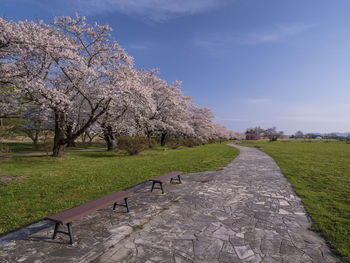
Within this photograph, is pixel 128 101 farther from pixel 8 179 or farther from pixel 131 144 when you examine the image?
pixel 8 179

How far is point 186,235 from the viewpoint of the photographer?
3846mm

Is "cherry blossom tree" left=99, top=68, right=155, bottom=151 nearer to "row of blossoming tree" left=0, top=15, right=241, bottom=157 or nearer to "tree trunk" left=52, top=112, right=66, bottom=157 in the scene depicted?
"row of blossoming tree" left=0, top=15, right=241, bottom=157

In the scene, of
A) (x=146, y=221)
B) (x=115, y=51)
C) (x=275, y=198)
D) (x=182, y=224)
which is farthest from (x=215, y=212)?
(x=115, y=51)

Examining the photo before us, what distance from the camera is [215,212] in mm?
4988

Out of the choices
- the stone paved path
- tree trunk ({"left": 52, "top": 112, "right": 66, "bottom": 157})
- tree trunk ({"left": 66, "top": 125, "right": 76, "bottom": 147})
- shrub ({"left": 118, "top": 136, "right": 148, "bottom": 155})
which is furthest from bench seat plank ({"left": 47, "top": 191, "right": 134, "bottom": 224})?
shrub ({"left": 118, "top": 136, "right": 148, "bottom": 155})

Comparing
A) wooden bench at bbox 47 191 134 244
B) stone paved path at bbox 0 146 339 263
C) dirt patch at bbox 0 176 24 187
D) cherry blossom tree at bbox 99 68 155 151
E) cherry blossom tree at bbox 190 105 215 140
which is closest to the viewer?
stone paved path at bbox 0 146 339 263

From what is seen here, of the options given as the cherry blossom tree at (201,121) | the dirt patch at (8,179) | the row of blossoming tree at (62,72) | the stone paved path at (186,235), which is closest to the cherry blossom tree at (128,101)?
the row of blossoming tree at (62,72)

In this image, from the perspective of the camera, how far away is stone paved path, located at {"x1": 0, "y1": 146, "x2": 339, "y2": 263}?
3189 mm

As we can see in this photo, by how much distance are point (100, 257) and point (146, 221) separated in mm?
1435

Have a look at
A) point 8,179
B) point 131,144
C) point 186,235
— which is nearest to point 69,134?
point 131,144

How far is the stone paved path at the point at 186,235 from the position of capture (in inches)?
126

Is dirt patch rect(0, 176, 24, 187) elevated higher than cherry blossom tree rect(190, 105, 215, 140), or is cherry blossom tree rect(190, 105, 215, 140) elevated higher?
cherry blossom tree rect(190, 105, 215, 140)

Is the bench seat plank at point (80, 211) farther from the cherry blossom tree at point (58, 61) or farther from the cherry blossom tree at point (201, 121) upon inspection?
the cherry blossom tree at point (201, 121)

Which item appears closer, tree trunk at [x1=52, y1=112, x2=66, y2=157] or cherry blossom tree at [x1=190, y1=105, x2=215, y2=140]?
tree trunk at [x1=52, y1=112, x2=66, y2=157]
